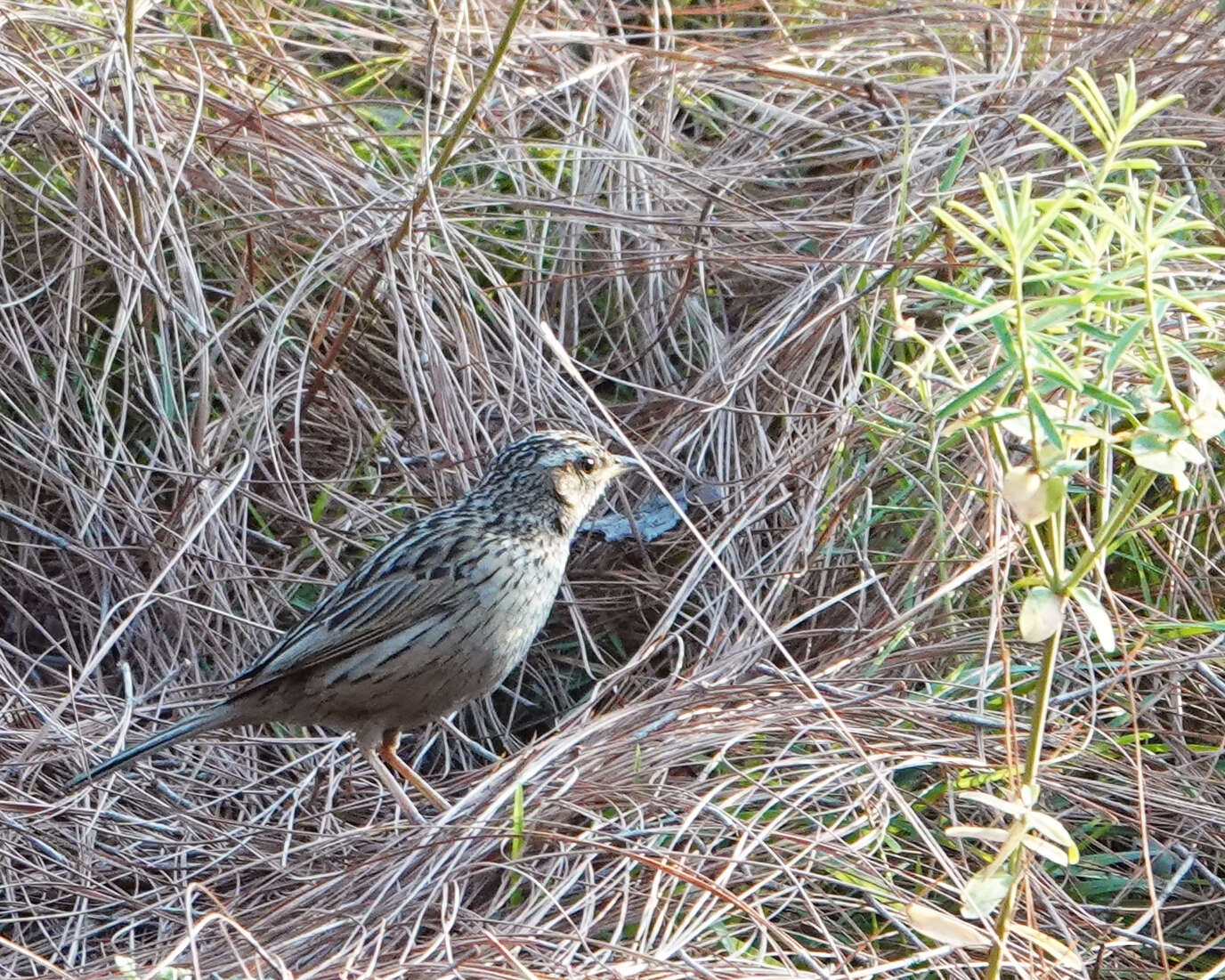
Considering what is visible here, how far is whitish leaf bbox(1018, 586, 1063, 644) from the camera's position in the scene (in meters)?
2.64

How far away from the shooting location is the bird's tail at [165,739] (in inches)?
186

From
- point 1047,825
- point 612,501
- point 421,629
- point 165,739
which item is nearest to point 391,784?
point 421,629

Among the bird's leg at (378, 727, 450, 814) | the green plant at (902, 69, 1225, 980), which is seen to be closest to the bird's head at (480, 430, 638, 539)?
the bird's leg at (378, 727, 450, 814)

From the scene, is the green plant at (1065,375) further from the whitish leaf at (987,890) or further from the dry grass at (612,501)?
the dry grass at (612,501)

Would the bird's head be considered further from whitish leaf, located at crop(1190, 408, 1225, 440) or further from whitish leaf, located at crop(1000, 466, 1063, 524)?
whitish leaf, located at crop(1190, 408, 1225, 440)

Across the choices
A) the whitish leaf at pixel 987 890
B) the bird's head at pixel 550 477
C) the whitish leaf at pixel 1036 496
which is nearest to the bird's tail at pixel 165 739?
the bird's head at pixel 550 477

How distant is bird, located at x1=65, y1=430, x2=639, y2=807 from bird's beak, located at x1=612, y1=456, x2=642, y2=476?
0.09ft

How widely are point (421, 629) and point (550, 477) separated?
0.68 metres

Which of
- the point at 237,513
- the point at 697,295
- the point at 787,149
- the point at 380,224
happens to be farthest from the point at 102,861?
the point at 787,149

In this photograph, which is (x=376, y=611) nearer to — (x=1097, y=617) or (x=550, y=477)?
(x=550, y=477)

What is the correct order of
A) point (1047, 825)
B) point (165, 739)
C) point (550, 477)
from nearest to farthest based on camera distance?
point (1047, 825) < point (165, 739) < point (550, 477)

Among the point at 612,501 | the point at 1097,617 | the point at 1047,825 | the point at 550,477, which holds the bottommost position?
the point at 612,501

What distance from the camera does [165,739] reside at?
4.80m

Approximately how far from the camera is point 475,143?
701 centimetres
